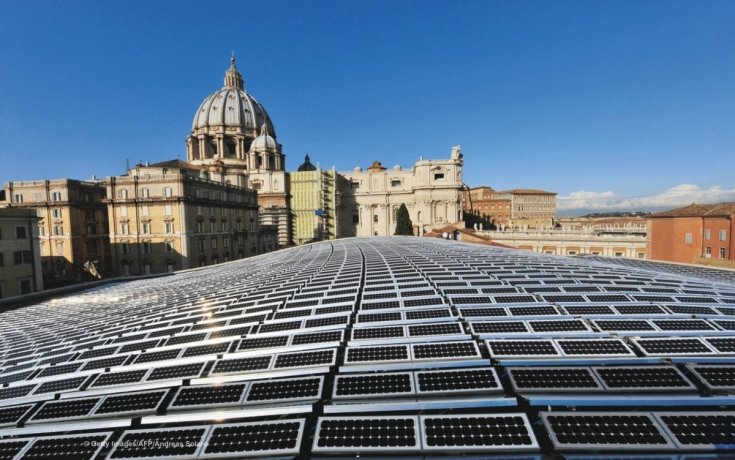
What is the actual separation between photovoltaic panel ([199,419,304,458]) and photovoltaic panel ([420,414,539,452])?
183 centimetres

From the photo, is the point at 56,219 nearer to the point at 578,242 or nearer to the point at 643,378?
the point at 643,378

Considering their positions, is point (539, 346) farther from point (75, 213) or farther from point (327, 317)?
point (75, 213)

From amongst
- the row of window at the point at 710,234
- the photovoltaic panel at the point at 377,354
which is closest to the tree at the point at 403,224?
the row of window at the point at 710,234

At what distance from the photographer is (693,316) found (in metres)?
7.54

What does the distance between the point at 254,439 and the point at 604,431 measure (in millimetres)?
4732

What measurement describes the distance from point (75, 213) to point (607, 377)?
190 ft

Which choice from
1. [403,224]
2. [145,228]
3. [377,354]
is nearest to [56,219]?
[145,228]

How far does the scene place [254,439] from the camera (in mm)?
4371

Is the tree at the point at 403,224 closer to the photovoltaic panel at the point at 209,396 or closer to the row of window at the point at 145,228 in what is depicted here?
the row of window at the point at 145,228

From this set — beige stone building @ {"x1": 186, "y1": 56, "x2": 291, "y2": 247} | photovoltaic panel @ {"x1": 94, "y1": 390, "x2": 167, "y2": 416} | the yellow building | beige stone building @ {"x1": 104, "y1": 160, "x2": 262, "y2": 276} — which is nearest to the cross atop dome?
beige stone building @ {"x1": 186, "y1": 56, "x2": 291, "y2": 247}

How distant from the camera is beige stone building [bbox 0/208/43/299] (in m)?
26.1

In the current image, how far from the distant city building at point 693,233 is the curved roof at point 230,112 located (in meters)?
91.8

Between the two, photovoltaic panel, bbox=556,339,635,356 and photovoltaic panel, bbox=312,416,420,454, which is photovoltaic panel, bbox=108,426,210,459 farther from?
photovoltaic panel, bbox=556,339,635,356

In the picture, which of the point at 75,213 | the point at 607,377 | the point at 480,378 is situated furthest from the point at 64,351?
the point at 75,213
